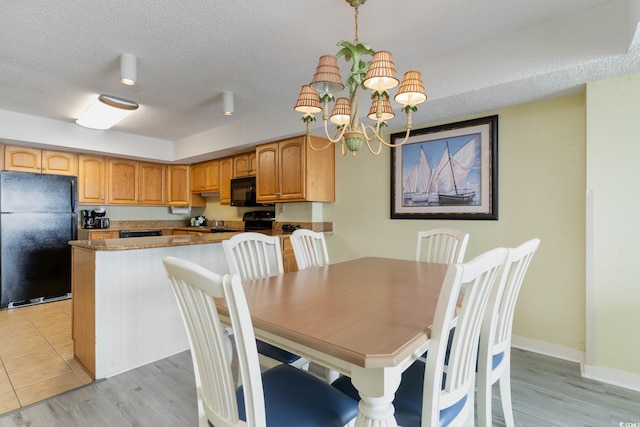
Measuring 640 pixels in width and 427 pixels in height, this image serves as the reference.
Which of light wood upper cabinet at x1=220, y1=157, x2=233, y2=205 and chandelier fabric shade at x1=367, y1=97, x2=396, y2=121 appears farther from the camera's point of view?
light wood upper cabinet at x1=220, y1=157, x2=233, y2=205

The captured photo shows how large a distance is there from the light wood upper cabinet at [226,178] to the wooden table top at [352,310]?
3.24 metres

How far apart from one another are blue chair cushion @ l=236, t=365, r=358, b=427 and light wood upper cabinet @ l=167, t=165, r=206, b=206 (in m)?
4.80

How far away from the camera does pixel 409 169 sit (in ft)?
10.4

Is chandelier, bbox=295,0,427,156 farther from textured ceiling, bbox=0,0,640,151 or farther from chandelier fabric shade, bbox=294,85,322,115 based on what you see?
textured ceiling, bbox=0,0,640,151

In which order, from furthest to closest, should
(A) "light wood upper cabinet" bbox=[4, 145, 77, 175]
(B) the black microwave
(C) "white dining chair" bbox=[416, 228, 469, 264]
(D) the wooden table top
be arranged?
(B) the black microwave → (A) "light wood upper cabinet" bbox=[4, 145, 77, 175] → (C) "white dining chair" bbox=[416, 228, 469, 264] → (D) the wooden table top

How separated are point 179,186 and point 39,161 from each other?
1821 millimetres

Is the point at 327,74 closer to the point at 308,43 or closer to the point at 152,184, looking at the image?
the point at 308,43

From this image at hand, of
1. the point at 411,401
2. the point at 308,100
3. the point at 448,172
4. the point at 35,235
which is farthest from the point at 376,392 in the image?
the point at 35,235

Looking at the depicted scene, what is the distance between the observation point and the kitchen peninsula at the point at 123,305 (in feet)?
7.02

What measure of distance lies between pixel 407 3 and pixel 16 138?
170 inches

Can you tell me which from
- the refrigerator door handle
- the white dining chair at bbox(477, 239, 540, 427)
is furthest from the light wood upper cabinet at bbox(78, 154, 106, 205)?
the white dining chair at bbox(477, 239, 540, 427)

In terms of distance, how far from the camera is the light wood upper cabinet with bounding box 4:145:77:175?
3864mm

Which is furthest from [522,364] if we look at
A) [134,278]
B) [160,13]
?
[160,13]

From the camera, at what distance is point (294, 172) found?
3.65m
